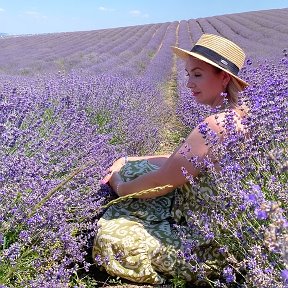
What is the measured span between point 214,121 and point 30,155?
925 mm

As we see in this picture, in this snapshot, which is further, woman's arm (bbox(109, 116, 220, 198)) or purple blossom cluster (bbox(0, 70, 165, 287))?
woman's arm (bbox(109, 116, 220, 198))

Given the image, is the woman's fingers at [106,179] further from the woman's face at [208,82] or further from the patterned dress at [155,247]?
the woman's face at [208,82]

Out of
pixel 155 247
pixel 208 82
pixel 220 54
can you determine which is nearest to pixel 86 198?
pixel 155 247

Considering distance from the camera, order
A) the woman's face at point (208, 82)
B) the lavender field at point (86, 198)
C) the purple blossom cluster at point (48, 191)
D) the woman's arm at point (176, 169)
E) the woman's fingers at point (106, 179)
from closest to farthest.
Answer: the lavender field at point (86, 198) < the purple blossom cluster at point (48, 191) < the woman's arm at point (176, 169) < the woman's face at point (208, 82) < the woman's fingers at point (106, 179)

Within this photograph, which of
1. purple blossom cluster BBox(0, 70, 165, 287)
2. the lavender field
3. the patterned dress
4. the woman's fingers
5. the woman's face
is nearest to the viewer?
the lavender field

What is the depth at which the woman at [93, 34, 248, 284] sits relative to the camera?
207cm

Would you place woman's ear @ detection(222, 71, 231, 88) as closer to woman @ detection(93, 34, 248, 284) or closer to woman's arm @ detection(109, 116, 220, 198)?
woman @ detection(93, 34, 248, 284)

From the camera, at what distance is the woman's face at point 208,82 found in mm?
2217

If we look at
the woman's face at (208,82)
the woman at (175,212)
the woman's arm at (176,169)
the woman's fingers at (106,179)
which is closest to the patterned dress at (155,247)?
the woman at (175,212)

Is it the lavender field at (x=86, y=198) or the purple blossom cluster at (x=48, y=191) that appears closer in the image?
the lavender field at (x=86, y=198)

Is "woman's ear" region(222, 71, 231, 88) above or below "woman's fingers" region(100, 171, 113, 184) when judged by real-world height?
above

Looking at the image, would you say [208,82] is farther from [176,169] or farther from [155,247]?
[155,247]

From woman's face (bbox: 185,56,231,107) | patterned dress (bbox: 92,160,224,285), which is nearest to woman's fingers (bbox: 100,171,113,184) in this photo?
patterned dress (bbox: 92,160,224,285)

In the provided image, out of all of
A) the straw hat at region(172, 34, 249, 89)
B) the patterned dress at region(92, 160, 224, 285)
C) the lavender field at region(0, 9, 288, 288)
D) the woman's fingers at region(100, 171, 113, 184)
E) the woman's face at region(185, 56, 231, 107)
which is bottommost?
the patterned dress at region(92, 160, 224, 285)
